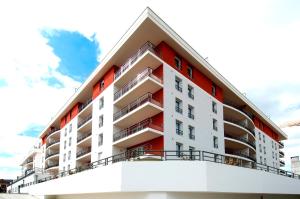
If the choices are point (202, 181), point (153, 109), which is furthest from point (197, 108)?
point (202, 181)

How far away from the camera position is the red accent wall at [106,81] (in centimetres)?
3600

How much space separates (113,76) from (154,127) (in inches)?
395

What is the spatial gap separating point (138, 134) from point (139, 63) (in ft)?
22.2

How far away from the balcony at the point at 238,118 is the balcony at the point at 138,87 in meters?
14.7

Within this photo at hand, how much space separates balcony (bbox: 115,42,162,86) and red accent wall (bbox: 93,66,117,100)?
1.59 meters

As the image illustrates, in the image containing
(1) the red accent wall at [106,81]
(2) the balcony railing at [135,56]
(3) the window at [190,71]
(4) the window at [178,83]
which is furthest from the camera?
(1) the red accent wall at [106,81]

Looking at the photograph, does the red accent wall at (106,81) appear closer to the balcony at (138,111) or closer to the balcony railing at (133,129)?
the balcony at (138,111)

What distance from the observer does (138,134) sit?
29.0m

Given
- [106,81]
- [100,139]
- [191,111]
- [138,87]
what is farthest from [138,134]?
[106,81]

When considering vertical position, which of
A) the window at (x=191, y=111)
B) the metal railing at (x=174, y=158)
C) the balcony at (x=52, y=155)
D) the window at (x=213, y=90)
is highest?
the window at (x=213, y=90)

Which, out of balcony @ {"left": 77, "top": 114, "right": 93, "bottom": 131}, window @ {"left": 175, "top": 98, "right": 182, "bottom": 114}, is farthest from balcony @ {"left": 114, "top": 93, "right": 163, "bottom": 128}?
balcony @ {"left": 77, "top": 114, "right": 93, "bottom": 131}

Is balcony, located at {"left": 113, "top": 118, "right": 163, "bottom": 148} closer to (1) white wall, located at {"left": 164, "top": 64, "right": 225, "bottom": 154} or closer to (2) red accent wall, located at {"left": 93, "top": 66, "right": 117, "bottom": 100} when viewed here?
(1) white wall, located at {"left": 164, "top": 64, "right": 225, "bottom": 154}

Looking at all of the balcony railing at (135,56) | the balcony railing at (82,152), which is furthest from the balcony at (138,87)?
the balcony railing at (82,152)

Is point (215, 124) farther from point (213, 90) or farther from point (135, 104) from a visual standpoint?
point (135, 104)
